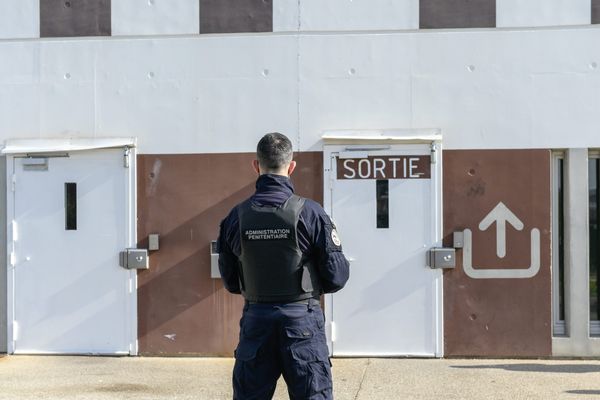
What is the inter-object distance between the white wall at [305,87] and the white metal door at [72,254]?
42 cm

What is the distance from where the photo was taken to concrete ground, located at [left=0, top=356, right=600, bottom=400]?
7.07 metres

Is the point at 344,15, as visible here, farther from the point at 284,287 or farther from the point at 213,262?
the point at 284,287

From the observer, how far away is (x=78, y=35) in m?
8.63

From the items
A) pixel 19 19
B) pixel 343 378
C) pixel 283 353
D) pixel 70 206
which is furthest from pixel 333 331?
pixel 19 19

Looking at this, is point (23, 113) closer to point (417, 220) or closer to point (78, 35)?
point (78, 35)

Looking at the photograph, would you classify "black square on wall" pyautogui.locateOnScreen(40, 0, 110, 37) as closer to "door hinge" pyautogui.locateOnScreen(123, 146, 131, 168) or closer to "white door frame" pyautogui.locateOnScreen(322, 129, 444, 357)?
"door hinge" pyautogui.locateOnScreen(123, 146, 131, 168)

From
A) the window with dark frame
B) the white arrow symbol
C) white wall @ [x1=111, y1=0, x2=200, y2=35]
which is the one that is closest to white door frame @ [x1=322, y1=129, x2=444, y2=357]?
the window with dark frame

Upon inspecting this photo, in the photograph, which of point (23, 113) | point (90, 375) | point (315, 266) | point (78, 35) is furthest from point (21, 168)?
point (315, 266)

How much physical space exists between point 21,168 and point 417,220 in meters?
4.03

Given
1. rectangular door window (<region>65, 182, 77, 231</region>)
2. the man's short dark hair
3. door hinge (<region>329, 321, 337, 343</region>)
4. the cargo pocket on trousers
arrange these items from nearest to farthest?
the cargo pocket on trousers → the man's short dark hair → door hinge (<region>329, 321, 337, 343</region>) → rectangular door window (<region>65, 182, 77, 231</region>)

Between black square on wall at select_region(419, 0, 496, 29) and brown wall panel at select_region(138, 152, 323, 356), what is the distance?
89.7 inches

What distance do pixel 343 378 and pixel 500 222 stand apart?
2217 mm

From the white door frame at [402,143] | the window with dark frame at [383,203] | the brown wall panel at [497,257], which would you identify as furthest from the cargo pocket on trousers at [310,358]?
the brown wall panel at [497,257]

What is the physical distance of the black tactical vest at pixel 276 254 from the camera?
169 inches
